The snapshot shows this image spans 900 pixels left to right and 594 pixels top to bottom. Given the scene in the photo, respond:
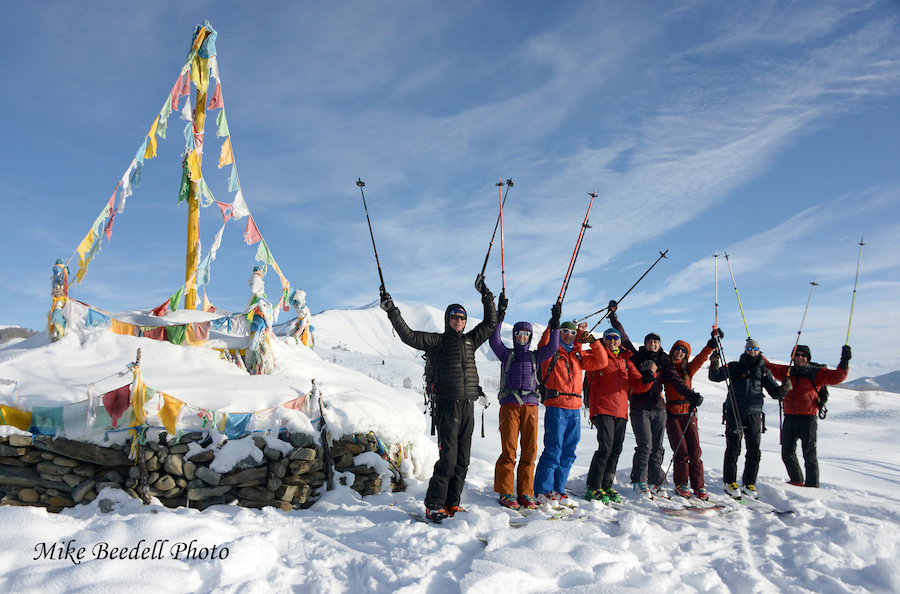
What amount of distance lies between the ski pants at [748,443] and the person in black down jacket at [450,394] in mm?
3561

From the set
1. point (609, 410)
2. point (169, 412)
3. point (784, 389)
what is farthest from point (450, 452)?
point (784, 389)

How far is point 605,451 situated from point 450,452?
6.55 ft

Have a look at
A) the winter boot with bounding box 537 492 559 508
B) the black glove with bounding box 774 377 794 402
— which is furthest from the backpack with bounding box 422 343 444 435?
the black glove with bounding box 774 377 794 402

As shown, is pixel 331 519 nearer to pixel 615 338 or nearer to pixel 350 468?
pixel 350 468

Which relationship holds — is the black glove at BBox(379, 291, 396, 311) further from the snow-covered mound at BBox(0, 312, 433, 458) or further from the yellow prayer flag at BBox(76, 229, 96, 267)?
the yellow prayer flag at BBox(76, 229, 96, 267)

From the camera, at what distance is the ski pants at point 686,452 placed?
6.07 m

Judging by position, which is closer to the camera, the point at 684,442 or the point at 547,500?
the point at 547,500

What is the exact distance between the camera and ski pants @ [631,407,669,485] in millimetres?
6031

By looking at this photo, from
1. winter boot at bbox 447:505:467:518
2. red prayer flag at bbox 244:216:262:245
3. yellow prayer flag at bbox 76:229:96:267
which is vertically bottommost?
winter boot at bbox 447:505:467:518

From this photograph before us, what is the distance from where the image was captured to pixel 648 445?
6.04 m

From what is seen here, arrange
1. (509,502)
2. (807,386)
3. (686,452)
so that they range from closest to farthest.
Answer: (509,502) < (686,452) < (807,386)

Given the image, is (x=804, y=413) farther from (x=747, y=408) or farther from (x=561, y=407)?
(x=561, y=407)

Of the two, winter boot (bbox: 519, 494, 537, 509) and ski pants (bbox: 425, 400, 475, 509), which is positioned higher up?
ski pants (bbox: 425, 400, 475, 509)

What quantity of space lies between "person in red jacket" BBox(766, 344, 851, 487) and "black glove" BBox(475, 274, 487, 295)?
4.28m
